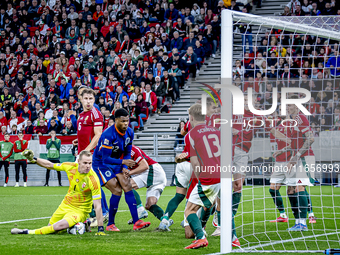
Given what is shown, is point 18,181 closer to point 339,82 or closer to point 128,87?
point 128,87

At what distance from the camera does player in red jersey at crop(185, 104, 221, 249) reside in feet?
19.2

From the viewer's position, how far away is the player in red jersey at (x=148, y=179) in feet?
24.8

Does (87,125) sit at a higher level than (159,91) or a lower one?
lower

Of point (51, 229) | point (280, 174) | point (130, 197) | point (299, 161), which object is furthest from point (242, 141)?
point (51, 229)

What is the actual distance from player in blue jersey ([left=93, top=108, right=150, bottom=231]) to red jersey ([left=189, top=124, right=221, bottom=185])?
1.48 meters

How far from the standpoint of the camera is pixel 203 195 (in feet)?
19.4

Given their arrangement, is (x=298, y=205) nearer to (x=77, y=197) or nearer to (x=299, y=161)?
(x=299, y=161)

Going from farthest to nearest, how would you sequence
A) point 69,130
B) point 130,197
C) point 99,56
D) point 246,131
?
point 99,56 < point 69,130 < point 246,131 < point 130,197

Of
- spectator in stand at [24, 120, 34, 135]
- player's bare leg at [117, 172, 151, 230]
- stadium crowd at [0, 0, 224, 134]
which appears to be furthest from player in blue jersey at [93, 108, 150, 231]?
spectator in stand at [24, 120, 34, 135]

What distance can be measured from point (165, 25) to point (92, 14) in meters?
4.67

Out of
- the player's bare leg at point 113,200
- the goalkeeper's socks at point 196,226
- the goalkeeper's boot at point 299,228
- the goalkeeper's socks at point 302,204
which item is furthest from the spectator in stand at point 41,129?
the goalkeeper's socks at point 196,226

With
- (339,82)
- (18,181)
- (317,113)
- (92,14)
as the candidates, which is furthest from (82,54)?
(317,113)

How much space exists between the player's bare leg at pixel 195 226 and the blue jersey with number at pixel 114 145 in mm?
1803

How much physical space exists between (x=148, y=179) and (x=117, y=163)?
899mm
